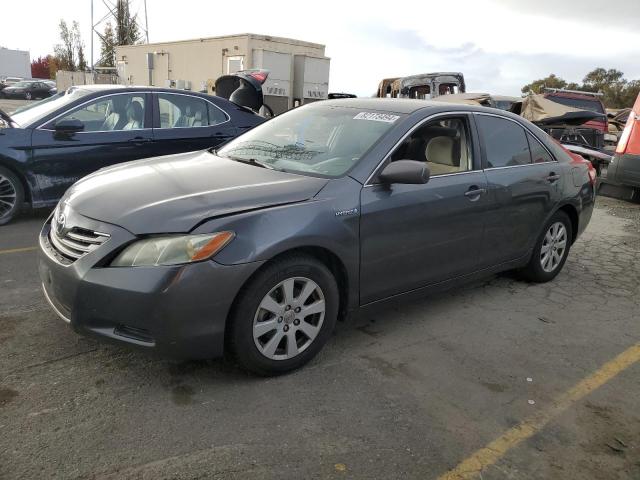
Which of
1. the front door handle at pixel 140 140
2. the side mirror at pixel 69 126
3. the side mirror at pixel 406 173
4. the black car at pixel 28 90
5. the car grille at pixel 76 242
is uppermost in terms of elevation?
the side mirror at pixel 406 173

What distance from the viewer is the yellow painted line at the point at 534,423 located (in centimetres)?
250

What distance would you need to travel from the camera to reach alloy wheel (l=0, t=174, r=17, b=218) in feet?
19.3

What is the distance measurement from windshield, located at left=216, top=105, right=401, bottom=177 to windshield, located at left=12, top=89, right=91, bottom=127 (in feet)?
9.83

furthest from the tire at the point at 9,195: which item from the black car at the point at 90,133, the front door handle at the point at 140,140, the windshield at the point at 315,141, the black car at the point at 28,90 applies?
the black car at the point at 28,90

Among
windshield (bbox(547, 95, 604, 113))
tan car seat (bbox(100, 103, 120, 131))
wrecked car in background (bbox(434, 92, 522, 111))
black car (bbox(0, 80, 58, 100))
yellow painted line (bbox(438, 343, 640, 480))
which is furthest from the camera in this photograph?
black car (bbox(0, 80, 58, 100))

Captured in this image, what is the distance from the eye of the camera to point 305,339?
126 inches

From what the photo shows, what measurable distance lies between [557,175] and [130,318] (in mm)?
3762

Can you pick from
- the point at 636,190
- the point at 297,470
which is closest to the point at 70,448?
the point at 297,470

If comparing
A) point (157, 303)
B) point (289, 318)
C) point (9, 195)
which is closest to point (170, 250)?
point (157, 303)

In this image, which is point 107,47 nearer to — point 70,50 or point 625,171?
point 70,50

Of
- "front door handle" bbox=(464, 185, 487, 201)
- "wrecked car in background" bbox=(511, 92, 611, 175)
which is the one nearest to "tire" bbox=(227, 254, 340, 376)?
"front door handle" bbox=(464, 185, 487, 201)

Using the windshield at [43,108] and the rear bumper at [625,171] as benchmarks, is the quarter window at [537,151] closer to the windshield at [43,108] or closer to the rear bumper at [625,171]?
the windshield at [43,108]

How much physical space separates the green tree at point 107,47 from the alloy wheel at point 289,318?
47663 millimetres

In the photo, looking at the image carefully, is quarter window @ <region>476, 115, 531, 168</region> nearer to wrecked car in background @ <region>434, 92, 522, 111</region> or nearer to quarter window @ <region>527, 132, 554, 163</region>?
quarter window @ <region>527, 132, 554, 163</region>
